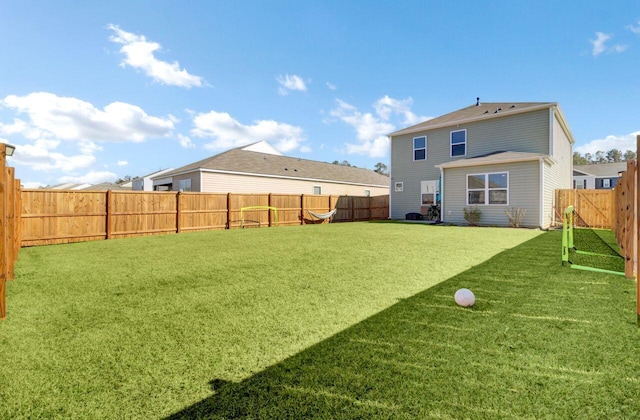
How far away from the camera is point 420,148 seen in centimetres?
1670

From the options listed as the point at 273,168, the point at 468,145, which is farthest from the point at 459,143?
the point at 273,168

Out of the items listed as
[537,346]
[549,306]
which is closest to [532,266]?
[549,306]

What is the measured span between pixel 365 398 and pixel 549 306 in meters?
2.52

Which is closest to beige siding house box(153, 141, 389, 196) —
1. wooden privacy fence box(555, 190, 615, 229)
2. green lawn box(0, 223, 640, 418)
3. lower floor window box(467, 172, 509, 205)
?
lower floor window box(467, 172, 509, 205)

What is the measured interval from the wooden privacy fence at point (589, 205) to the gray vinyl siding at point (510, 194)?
2296 mm

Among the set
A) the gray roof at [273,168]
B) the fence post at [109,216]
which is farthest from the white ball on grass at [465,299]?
the gray roof at [273,168]

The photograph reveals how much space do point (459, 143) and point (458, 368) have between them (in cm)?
1573

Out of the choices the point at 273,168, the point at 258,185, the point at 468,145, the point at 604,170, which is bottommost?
the point at 258,185

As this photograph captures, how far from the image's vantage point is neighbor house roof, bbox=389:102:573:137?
1321cm

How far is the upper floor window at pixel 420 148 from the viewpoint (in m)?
16.5

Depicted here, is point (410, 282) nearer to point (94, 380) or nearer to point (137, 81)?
point (94, 380)

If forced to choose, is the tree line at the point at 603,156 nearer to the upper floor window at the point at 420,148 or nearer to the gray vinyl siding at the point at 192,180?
the upper floor window at the point at 420,148

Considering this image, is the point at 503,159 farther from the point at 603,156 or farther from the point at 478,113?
the point at 603,156

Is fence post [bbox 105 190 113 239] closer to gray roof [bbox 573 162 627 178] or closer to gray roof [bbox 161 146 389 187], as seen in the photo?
gray roof [bbox 161 146 389 187]
